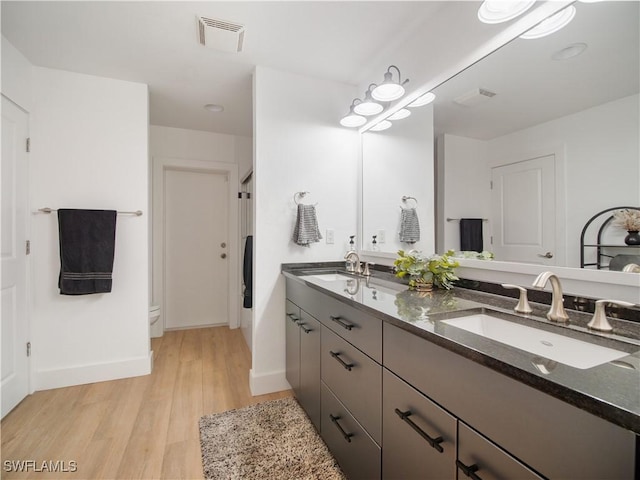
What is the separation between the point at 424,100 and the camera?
1846 mm

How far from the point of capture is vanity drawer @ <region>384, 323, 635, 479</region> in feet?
1.64

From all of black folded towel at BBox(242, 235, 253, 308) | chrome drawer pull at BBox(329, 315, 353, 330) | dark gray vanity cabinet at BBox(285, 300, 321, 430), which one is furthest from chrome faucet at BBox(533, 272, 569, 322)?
black folded towel at BBox(242, 235, 253, 308)

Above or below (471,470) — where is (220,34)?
above

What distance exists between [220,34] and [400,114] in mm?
1276

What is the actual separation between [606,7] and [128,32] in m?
2.37

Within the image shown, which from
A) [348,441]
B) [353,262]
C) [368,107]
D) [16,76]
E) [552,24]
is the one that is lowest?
[348,441]

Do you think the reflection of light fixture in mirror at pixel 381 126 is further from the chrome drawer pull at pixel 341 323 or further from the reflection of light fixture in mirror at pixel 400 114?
the chrome drawer pull at pixel 341 323

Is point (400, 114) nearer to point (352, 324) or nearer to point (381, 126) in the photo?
point (381, 126)

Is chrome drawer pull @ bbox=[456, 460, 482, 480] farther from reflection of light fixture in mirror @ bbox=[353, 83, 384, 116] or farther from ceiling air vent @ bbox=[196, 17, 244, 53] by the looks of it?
ceiling air vent @ bbox=[196, 17, 244, 53]

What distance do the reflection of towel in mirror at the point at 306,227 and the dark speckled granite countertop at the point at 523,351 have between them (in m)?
0.70

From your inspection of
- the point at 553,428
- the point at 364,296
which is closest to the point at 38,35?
the point at 364,296

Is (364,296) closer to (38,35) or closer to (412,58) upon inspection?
(412,58)

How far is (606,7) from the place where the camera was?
1.01 m

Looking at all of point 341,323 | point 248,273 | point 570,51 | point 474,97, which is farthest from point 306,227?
point 570,51
